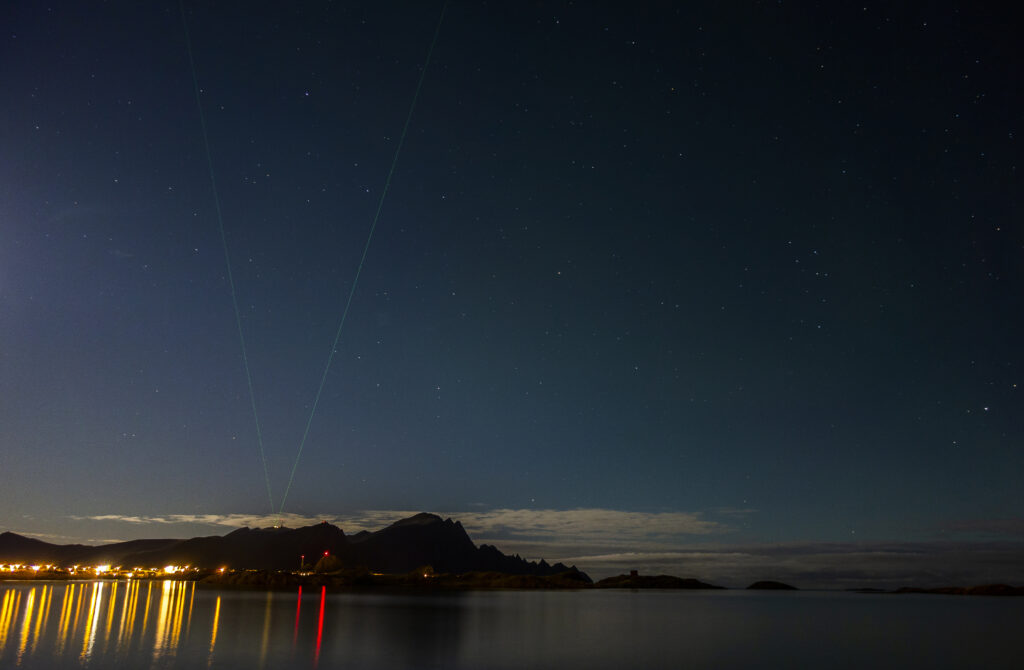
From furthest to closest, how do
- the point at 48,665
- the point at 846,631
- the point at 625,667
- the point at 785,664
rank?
1. the point at 846,631
2. the point at 785,664
3. the point at 625,667
4. the point at 48,665

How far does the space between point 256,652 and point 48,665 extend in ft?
37.5

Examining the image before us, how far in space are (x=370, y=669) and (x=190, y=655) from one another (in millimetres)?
10104

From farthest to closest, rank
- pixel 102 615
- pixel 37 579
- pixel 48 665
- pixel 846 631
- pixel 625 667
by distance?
pixel 37 579 → pixel 846 631 → pixel 102 615 → pixel 625 667 → pixel 48 665

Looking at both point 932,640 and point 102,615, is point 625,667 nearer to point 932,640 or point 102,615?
point 932,640

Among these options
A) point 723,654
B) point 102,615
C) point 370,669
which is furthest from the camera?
point 102,615

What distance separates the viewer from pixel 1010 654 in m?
49.2

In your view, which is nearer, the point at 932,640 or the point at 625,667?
the point at 625,667

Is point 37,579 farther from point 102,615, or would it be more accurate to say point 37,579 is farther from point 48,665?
point 48,665

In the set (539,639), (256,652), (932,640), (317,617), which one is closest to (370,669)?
(256,652)

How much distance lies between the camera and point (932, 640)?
202ft

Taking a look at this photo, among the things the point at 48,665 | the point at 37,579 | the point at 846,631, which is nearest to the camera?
the point at 48,665

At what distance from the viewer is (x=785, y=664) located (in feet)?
133

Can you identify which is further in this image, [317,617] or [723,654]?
[317,617]

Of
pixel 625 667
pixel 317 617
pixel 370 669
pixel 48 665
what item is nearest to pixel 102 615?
pixel 317 617
